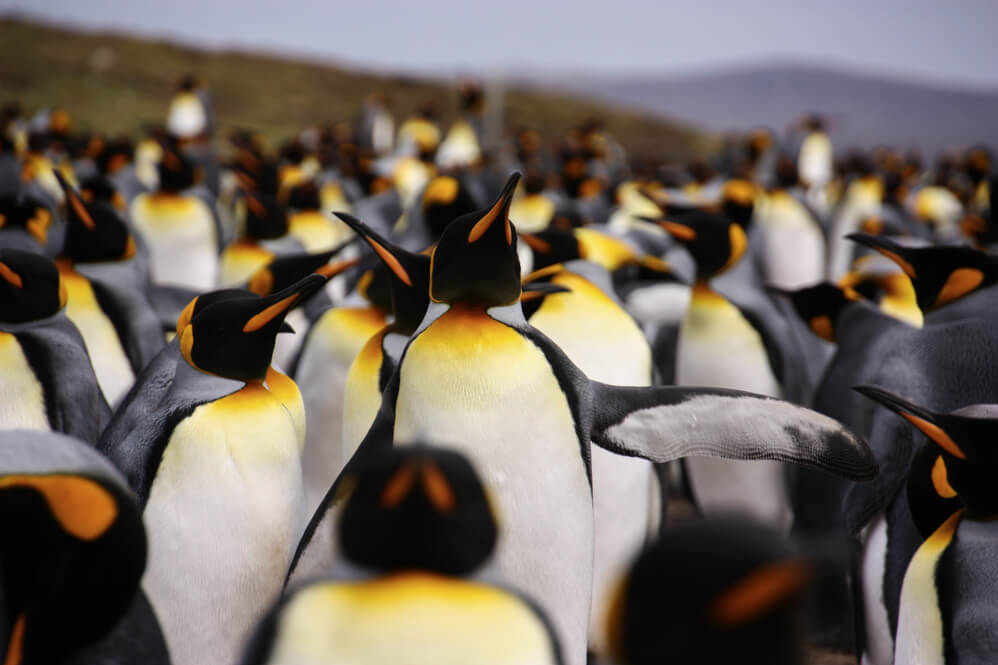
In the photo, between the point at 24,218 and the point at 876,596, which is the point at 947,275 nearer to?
the point at 876,596

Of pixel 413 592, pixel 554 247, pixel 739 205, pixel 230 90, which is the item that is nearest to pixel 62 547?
pixel 413 592

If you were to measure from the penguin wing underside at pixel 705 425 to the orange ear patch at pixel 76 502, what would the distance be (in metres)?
0.91

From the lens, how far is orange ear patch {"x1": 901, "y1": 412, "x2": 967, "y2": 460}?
5.76 feet

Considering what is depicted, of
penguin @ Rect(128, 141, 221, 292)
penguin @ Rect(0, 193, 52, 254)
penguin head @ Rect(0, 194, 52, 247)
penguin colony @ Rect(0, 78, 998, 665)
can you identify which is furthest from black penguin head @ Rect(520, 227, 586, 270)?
penguin @ Rect(128, 141, 221, 292)

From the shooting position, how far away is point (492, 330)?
186 cm

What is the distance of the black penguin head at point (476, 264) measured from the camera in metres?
1.84

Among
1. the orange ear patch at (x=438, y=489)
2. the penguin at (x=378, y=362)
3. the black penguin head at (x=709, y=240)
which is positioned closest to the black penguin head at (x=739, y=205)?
the black penguin head at (x=709, y=240)

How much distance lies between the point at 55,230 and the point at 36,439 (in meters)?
3.48

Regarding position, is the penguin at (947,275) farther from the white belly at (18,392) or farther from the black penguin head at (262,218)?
the black penguin head at (262,218)

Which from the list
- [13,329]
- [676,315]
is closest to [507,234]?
[13,329]

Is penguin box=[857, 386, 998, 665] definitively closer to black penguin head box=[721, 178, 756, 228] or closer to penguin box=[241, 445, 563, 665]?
penguin box=[241, 445, 563, 665]

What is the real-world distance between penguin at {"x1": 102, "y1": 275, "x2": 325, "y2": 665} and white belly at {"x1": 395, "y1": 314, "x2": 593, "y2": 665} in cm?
45

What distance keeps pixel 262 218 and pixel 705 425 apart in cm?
373

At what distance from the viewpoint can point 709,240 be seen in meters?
3.66
